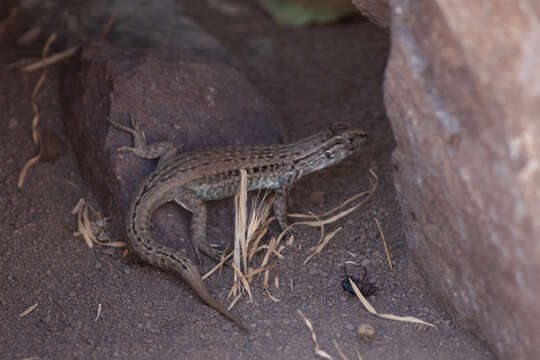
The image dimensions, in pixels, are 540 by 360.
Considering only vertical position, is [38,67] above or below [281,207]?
below

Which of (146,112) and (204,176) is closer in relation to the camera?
(204,176)

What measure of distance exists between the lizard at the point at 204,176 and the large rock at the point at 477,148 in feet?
4.92

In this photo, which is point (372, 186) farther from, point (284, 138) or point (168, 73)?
point (168, 73)

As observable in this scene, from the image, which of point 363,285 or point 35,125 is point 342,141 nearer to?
point 363,285

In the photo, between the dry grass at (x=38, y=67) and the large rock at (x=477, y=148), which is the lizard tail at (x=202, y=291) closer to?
the large rock at (x=477, y=148)

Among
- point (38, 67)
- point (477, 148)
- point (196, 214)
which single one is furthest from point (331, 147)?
point (38, 67)

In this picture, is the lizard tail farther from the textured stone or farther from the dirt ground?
the textured stone

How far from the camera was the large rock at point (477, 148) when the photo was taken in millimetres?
2426

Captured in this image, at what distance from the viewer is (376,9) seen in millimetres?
3939

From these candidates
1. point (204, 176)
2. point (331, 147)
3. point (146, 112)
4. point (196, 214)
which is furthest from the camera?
point (331, 147)

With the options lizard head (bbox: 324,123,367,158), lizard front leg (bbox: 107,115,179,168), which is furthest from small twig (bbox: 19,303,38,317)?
lizard head (bbox: 324,123,367,158)

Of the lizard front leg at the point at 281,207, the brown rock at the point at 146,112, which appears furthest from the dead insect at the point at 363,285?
the brown rock at the point at 146,112

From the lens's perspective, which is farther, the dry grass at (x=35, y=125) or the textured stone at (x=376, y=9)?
the dry grass at (x=35, y=125)

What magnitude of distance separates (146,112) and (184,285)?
1.70 m
